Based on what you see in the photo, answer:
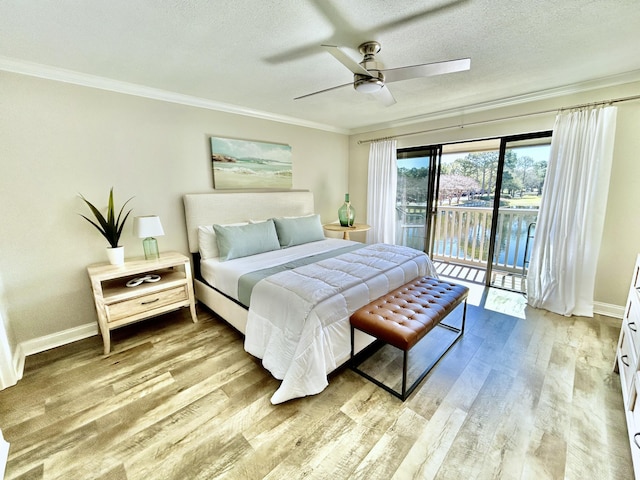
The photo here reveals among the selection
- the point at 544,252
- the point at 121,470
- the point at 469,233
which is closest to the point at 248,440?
the point at 121,470

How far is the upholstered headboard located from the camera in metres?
3.02

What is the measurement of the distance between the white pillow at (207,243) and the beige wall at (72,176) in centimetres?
27

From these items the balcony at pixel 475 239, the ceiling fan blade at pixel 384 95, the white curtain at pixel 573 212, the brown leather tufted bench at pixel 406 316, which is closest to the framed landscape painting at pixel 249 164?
the ceiling fan blade at pixel 384 95

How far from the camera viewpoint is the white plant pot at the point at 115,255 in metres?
2.45

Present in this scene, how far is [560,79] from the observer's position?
2541 mm

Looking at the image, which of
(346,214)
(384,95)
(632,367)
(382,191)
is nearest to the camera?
(632,367)

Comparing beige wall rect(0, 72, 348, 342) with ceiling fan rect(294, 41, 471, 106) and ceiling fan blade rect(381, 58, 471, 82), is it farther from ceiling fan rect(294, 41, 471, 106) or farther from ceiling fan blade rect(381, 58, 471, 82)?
ceiling fan blade rect(381, 58, 471, 82)

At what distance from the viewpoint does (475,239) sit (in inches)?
182

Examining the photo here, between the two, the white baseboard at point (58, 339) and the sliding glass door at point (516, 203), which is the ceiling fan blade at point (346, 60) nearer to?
the sliding glass door at point (516, 203)

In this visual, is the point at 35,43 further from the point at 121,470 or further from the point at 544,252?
the point at 544,252

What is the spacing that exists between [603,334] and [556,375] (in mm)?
1037

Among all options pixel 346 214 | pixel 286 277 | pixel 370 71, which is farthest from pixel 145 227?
pixel 346 214

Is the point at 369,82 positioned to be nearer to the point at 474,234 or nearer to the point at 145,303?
the point at 145,303

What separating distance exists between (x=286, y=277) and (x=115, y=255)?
163 cm
